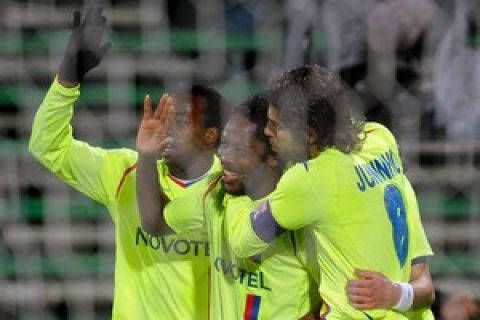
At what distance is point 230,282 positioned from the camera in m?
2.02

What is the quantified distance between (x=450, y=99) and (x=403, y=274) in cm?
61

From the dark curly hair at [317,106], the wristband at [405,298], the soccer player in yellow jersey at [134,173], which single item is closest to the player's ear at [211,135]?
the soccer player in yellow jersey at [134,173]

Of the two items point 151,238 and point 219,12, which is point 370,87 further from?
point 151,238

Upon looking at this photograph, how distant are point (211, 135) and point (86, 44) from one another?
31 cm

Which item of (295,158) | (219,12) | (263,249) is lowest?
(263,249)

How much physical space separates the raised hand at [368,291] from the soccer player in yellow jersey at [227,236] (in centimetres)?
11

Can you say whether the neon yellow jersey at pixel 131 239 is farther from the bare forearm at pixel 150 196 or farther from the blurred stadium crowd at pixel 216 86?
the blurred stadium crowd at pixel 216 86

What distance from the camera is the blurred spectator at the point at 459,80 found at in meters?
2.45

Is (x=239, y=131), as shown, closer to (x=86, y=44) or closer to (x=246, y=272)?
(x=246, y=272)

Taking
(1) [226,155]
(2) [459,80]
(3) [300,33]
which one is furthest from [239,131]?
(2) [459,80]

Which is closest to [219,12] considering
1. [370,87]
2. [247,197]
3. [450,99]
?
[370,87]

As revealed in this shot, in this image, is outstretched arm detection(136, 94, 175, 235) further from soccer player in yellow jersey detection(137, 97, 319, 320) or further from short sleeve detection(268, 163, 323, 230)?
short sleeve detection(268, 163, 323, 230)

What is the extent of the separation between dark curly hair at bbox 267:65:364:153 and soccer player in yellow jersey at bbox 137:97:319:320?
93mm

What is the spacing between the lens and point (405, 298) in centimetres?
195
